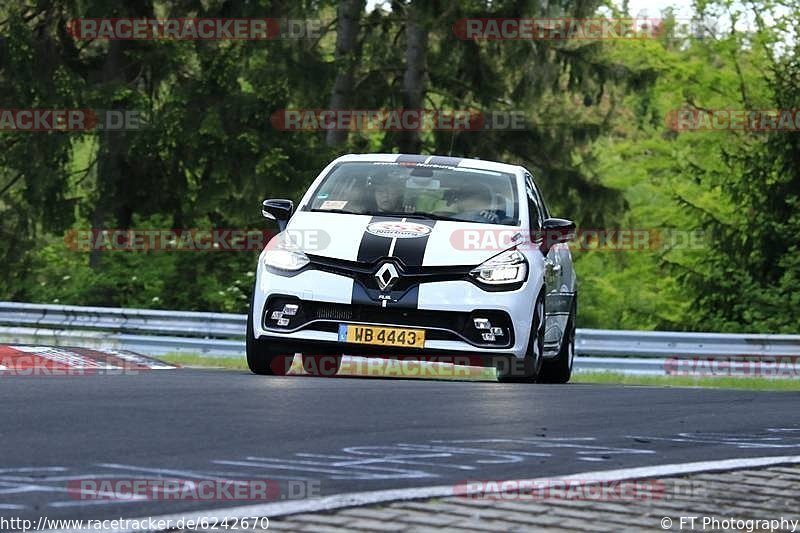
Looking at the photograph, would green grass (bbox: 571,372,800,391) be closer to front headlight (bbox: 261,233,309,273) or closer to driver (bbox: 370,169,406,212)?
driver (bbox: 370,169,406,212)

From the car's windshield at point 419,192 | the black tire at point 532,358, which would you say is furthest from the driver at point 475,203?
the black tire at point 532,358

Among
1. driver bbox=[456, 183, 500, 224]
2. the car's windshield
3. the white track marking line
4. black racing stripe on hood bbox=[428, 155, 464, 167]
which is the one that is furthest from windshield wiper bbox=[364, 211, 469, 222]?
the white track marking line

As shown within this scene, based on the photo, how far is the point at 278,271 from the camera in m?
12.0

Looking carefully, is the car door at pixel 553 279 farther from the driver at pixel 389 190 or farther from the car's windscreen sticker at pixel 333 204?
the car's windscreen sticker at pixel 333 204

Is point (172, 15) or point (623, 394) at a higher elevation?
point (172, 15)

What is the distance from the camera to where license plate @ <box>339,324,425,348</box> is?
11.8 metres

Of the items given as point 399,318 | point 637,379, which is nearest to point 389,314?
point 399,318

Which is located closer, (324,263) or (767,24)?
(324,263)

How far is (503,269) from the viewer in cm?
1204

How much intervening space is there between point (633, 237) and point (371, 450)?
91.6 feet

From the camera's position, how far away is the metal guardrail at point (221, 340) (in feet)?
63.9

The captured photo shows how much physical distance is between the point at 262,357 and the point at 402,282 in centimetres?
136

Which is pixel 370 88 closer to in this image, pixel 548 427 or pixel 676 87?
pixel 676 87

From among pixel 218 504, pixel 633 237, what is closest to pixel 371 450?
pixel 218 504
